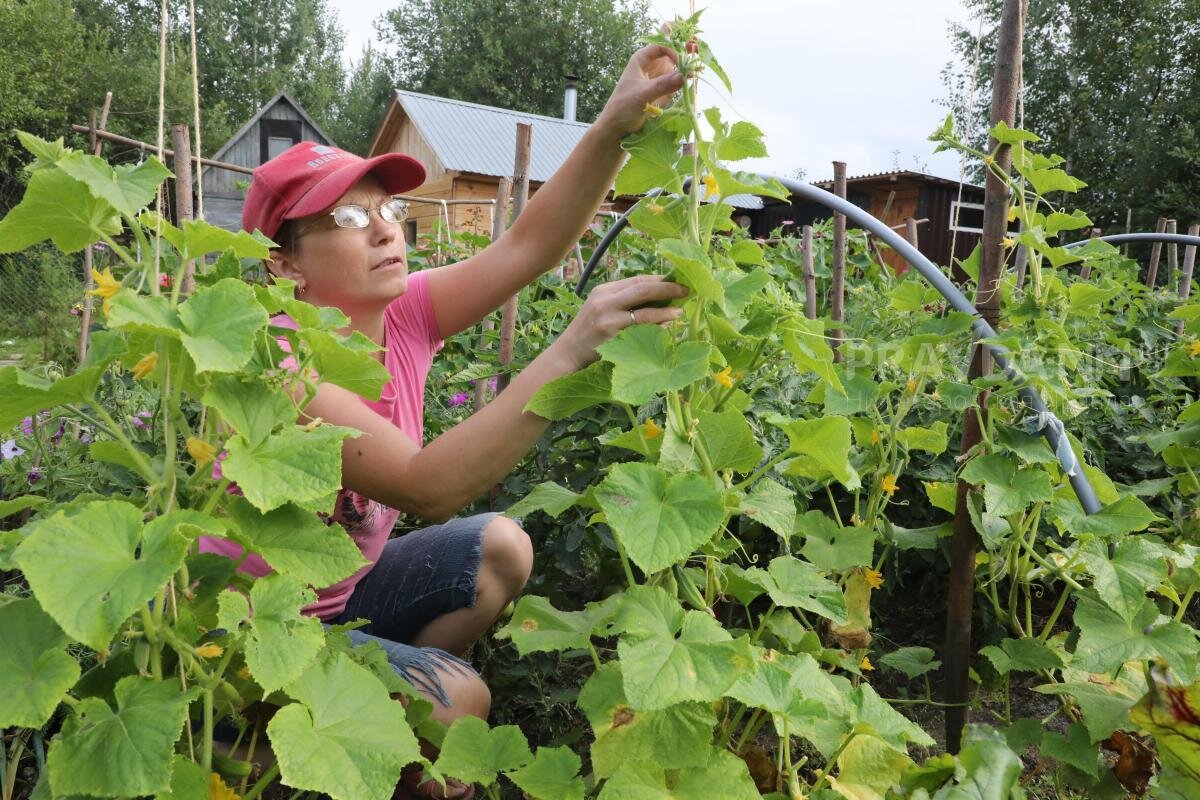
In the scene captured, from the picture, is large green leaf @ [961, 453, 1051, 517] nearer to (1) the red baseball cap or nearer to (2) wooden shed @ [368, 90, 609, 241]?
(1) the red baseball cap

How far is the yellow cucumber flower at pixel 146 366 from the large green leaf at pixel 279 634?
0.86 ft

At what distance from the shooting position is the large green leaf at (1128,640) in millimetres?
1382

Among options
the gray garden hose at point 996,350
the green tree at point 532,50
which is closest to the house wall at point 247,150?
the green tree at point 532,50

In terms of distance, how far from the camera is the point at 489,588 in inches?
79.2

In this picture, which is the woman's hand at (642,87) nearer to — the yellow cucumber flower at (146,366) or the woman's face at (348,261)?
the woman's face at (348,261)

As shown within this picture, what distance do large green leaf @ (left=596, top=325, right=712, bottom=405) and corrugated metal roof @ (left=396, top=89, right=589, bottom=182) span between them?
794 inches

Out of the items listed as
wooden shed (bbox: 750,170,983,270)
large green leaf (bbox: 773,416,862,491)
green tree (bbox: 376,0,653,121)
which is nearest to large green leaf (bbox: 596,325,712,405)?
large green leaf (bbox: 773,416,862,491)

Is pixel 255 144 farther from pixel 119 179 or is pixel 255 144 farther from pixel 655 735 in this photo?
pixel 655 735

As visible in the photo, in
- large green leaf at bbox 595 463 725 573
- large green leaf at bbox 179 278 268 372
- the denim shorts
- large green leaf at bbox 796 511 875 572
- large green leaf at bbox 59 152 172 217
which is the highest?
large green leaf at bbox 59 152 172 217

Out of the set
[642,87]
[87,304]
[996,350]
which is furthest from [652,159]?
[87,304]

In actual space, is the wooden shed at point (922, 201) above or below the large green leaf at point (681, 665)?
above

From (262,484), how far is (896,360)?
124cm

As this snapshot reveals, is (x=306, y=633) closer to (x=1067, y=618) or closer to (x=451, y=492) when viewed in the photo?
(x=451, y=492)

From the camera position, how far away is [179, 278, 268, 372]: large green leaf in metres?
0.94
